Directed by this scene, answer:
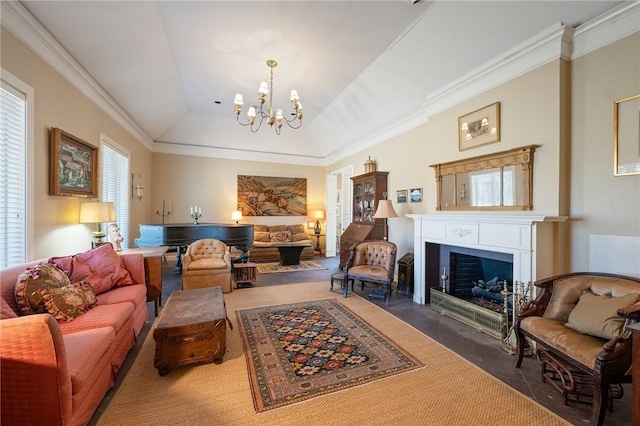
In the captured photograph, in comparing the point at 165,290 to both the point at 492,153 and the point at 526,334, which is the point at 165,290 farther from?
the point at 492,153

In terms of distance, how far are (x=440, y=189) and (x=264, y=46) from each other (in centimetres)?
325

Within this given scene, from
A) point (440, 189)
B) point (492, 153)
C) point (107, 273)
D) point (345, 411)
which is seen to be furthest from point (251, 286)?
point (492, 153)

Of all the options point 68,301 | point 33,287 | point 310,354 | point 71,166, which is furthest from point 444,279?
point 71,166

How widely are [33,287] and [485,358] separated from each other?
3.72 meters

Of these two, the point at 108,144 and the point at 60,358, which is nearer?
the point at 60,358

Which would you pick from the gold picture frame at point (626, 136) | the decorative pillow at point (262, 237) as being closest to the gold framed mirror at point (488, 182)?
the gold picture frame at point (626, 136)

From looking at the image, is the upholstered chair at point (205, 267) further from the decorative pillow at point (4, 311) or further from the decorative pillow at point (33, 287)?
the decorative pillow at point (4, 311)

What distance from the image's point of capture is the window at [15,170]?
86.0 inches

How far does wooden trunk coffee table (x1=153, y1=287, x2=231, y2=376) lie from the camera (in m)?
2.08

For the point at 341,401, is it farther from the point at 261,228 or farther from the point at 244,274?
the point at 261,228

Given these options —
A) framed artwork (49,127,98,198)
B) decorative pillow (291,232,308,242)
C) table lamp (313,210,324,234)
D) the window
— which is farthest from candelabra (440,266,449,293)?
framed artwork (49,127,98,198)

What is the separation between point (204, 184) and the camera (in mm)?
7316

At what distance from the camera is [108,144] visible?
417 centimetres

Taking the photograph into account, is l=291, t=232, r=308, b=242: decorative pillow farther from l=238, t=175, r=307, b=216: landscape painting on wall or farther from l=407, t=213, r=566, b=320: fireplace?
l=407, t=213, r=566, b=320: fireplace
